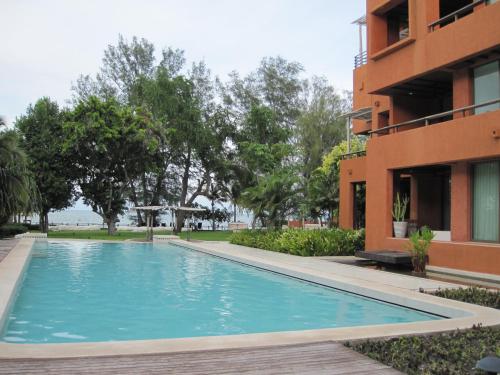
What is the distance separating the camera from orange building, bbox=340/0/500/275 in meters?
12.5

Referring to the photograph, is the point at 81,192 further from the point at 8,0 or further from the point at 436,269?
the point at 436,269

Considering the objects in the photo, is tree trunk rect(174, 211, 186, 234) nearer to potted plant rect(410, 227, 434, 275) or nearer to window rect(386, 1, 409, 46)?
window rect(386, 1, 409, 46)

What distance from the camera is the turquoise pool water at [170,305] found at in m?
8.09

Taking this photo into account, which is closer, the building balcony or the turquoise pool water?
the turquoise pool water

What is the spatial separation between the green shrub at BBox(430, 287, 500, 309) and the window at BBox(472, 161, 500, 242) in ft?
11.0

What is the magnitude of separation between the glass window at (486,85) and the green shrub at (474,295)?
17.6 feet

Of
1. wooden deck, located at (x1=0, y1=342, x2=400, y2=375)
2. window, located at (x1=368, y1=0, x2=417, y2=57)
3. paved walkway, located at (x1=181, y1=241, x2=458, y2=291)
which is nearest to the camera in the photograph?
wooden deck, located at (x1=0, y1=342, x2=400, y2=375)

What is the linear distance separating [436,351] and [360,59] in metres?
17.9

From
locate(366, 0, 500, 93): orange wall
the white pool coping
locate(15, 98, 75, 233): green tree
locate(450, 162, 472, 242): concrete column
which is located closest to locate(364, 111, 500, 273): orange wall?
locate(450, 162, 472, 242): concrete column

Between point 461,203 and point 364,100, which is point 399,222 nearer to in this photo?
point 461,203

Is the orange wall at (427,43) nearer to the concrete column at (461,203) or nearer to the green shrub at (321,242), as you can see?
the concrete column at (461,203)

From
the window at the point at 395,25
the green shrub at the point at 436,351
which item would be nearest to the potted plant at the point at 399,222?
the window at the point at 395,25

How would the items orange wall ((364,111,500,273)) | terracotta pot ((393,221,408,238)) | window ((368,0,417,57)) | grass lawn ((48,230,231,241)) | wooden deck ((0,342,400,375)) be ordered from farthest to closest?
1. grass lawn ((48,230,231,241))
2. window ((368,0,417,57))
3. terracotta pot ((393,221,408,238))
4. orange wall ((364,111,500,273))
5. wooden deck ((0,342,400,375))

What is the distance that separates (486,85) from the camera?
516 inches
